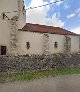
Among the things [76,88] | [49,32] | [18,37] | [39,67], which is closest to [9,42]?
[18,37]

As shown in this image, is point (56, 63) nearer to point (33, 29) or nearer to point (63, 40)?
point (33, 29)

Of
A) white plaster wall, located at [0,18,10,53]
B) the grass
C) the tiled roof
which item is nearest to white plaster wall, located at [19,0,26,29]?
the tiled roof

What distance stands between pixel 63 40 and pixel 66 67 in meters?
19.2

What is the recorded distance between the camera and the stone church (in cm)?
4334

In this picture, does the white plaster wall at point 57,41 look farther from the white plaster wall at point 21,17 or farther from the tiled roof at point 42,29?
the white plaster wall at point 21,17

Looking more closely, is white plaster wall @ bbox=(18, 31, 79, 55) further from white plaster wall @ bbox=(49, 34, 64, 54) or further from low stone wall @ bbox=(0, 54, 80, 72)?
low stone wall @ bbox=(0, 54, 80, 72)

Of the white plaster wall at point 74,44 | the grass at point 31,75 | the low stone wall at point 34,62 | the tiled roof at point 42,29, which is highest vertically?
the tiled roof at point 42,29

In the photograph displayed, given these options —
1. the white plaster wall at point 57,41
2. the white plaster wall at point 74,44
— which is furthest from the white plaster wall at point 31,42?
the white plaster wall at point 74,44

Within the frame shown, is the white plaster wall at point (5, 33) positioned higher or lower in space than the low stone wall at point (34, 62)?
higher

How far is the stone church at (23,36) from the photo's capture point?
43.3 meters

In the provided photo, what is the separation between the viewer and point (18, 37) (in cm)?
4466

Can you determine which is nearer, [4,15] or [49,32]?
[4,15]

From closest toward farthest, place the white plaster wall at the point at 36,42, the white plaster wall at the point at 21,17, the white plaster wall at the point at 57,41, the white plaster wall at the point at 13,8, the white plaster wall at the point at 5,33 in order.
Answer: the white plaster wall at the point at 5,33 → the white plaster wall at the point at 13,8 → the white plaster wall at the point at 36,42 → the white plaster wall at the point at 21,17 → the white plaster wall at the point at 57,41

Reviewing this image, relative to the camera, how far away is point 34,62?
3200 centimetres
